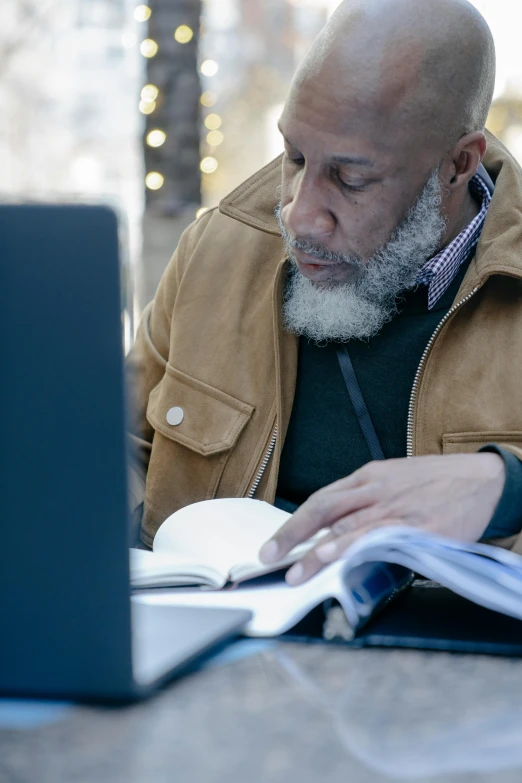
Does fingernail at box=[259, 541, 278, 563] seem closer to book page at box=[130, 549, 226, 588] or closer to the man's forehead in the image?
book page at box=[130, 549, 226, 588]

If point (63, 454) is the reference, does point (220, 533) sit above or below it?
below

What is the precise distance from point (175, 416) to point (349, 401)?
0.34m

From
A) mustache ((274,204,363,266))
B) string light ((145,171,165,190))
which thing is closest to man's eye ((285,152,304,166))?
mustache ((274,204,363,266))

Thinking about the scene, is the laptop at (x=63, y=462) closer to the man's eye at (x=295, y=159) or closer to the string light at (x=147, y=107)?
the man's eye at (x=295, y=159)

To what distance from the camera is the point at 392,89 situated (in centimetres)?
183

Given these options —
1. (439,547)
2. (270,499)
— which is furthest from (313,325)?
(439,547)

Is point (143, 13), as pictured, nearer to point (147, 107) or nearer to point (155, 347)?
point (147, 107)

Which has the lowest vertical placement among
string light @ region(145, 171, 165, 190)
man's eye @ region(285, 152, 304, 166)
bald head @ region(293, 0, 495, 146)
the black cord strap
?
string light @ region(145, 171, 165, 190)

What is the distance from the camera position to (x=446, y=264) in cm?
194

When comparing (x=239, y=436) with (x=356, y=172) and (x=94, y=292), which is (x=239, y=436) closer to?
(x=356, y=172)

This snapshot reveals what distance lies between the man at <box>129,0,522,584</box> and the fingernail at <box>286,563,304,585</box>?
0.78 m

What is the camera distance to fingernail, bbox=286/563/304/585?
1.05m

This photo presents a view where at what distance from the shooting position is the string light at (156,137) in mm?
4816

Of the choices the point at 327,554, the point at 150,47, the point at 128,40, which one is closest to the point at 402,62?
the point at 327,554
